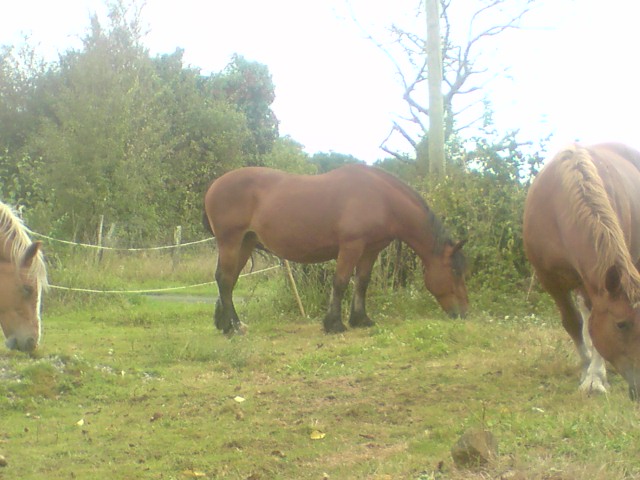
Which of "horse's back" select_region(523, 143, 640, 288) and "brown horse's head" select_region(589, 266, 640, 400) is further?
"horse's back" select_region(523, 143, 640, 288)

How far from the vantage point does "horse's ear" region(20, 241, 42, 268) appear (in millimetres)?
5715

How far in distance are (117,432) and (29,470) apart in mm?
757

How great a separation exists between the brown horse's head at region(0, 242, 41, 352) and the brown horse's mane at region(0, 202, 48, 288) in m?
0.03

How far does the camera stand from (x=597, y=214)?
15.8ft

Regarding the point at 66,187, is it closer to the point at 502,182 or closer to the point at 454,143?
the point at 454,143

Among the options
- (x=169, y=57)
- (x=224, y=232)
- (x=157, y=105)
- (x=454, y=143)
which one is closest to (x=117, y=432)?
(x=224, y=232)

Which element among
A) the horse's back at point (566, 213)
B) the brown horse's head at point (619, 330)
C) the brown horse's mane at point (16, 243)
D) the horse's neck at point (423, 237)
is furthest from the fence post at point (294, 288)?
the brown horse's head at point (619, 330)

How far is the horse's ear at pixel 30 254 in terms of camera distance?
225 inches

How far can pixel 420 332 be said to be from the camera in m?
7.75

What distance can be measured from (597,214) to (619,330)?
0.80 m

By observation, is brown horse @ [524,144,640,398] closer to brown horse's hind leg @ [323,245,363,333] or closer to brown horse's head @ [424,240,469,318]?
brown horse's head @ [424,240,469,318]

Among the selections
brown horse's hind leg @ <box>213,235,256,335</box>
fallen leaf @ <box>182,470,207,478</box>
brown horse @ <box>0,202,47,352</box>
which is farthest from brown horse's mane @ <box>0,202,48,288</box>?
brown horse's hind leg @ <box>213,235,256,335</box>

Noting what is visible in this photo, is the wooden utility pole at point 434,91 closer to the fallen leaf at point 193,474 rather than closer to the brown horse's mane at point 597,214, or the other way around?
the brown horse's mane at point 597,214

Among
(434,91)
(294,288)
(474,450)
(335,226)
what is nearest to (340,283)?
(335,226)
